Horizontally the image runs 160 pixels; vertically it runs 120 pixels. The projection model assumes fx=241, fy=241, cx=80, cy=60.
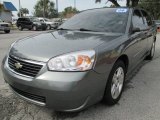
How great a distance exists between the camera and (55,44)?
133 inches

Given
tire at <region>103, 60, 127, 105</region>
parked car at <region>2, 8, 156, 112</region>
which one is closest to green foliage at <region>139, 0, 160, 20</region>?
tire at <region>103, 60, 127, 105</region>

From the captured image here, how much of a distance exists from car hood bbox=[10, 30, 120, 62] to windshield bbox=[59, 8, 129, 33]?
1.12 ft

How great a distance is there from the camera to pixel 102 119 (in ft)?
10.7

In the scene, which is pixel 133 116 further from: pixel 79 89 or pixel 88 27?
pixel 88 27

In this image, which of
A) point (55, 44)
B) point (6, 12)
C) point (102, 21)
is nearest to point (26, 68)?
point (55, 44)

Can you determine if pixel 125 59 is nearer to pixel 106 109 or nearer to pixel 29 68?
pixel 106 109

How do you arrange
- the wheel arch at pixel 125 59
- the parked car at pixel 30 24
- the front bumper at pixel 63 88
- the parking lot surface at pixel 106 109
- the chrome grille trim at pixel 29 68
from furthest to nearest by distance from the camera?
the parked car at pixel 30 24 < the wheel arch at pixel 125 59 < the parking lot surface at pixel 106 109 < the chrome grille trim at pixel 29 68 < the front bumper at pixel 63 88

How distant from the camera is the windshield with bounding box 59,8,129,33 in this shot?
4238 millimetres

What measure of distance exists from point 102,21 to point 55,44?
140 cm

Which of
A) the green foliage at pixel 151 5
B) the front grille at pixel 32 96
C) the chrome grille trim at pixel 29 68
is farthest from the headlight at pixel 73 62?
the green foliage at pixel 151 5

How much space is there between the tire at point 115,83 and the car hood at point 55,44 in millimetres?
448

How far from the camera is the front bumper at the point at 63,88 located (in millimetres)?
2799

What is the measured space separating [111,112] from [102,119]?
0.85ft

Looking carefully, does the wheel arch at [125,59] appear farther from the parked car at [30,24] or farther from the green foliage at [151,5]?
the green foliage at [151,5]
